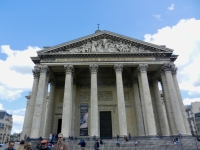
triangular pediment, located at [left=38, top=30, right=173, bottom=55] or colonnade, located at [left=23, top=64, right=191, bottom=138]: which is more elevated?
triangular pediment, located at [left=38, top=30, right=173, bottom=55]

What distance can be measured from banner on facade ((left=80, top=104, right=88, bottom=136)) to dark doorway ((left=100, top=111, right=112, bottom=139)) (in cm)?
215

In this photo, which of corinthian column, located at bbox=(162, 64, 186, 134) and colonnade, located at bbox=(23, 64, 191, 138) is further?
corinthian column, located at bbox=(162, 64, 186, 134)

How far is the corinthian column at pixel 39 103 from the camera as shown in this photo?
1830 centimetres

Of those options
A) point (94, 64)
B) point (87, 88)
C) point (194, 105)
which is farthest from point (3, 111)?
point (194, 105)

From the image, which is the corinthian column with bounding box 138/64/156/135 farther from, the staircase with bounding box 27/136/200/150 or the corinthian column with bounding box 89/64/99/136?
the corinthian column with bounding box 89/64/99/136

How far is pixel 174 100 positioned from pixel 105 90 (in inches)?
382

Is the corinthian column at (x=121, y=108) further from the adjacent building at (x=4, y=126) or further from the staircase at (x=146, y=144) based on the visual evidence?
the adjacent building at (x=4, y=126)

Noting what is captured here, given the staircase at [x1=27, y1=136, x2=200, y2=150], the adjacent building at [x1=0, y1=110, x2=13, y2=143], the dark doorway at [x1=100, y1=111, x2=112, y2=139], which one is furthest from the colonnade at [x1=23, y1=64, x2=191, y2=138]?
the adjacent building at [x1=0, y1=110, x2=13, y2=143]

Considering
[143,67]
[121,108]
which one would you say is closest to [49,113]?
[121,108]

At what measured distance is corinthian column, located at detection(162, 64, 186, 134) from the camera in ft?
62.5

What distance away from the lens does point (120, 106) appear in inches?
758

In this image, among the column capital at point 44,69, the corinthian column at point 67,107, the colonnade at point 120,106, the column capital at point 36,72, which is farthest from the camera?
the column capital at point 36,72

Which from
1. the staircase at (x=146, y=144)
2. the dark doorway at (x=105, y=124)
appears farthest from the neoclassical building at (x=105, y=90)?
the staircase at (x=146, y=144)

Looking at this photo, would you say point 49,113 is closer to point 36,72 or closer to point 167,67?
point 36,72
